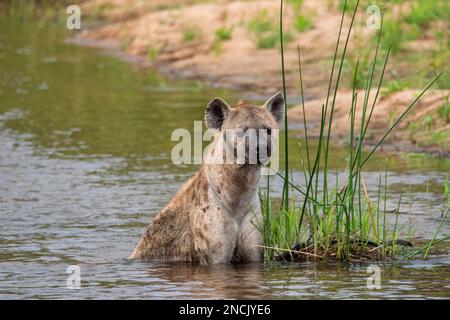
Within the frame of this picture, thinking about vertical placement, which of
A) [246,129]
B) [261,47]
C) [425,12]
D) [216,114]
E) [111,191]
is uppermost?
[425,12]

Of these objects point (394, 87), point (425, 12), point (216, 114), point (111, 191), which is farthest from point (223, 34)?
point (216, 114)

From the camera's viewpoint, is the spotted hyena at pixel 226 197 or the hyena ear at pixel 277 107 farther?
the hyena ear at pixel 277 107

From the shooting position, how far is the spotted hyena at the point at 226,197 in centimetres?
767

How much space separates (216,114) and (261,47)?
12765 millimetres

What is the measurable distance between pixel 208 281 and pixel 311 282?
2.24 feet

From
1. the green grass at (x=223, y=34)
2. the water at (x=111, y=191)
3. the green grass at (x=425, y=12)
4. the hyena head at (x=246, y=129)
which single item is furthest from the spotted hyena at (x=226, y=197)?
the green grass at (x=223, y=34)

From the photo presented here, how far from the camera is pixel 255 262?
8281 millimetres

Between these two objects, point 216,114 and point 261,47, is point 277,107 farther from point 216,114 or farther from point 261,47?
point 261,47

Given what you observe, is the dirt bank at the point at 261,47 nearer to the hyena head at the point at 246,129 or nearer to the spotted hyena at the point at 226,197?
the spotted hyena at the point at 226,197

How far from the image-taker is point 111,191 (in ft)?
39.5

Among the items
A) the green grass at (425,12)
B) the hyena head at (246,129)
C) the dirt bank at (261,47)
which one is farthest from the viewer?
the green grass at (425,12)

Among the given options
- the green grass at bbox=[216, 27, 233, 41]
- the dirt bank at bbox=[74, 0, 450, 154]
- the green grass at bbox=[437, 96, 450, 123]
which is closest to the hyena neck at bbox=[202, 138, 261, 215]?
the dirt bank at bbox=[74, 0, 450, 154]

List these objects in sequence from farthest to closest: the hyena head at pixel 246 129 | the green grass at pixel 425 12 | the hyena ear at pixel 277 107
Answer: the green grass at pixel 425 12 → the hyena ear at pixel 277 107 → the hyena head at pixel 246 129
